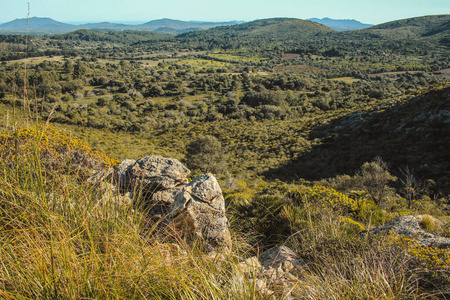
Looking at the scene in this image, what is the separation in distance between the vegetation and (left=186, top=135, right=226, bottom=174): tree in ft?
0.47

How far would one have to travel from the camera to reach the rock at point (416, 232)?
2873mm

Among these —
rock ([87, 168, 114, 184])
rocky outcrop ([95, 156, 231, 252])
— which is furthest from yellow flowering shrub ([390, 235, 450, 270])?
rock ([87, 168, 114, 184])

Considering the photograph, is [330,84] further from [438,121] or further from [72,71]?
[72,71]

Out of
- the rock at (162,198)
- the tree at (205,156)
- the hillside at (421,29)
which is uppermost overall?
the hillside at (421,29)

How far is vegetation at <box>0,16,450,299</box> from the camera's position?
5.26 ft

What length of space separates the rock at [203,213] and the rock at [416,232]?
177 cm

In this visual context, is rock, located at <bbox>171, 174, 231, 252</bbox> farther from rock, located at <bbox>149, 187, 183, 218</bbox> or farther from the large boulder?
the large boulder

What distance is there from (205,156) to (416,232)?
20.8 metres

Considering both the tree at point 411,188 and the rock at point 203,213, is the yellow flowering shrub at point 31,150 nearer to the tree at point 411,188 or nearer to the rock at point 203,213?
the rock at point 203,213

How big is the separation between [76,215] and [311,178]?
66.8ft

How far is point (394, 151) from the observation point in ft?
68.5

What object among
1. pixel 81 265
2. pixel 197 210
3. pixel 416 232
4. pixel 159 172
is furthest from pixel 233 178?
pixel 81 265

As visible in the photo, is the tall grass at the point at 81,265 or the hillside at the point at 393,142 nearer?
the tall grass at the point at 81,265

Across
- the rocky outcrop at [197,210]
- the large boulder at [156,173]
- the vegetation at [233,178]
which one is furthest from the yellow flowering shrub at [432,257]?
the large boulder at [156,173]
